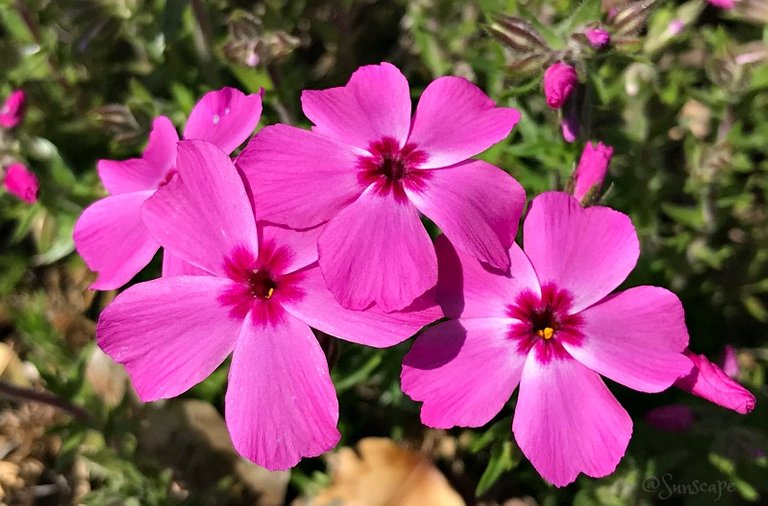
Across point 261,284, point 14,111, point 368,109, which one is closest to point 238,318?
point 261,284

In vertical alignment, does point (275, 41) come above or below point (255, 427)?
above

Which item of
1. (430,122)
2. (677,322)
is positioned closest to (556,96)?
(430,122)

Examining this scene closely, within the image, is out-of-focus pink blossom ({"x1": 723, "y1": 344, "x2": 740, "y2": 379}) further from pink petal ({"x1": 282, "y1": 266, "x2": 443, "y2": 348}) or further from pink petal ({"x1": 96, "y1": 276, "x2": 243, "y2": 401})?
pink petal ({"x1": 96, "y1": 276, "x2": 243, "y2": 401})

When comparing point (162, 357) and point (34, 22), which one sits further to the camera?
point (34, 22)

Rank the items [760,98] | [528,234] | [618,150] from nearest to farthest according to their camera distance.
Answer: [528,234] < [618,150] < [760,98]

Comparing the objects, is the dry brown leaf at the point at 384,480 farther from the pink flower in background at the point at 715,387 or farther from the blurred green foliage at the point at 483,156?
the pink flower in background at the point at 715,387

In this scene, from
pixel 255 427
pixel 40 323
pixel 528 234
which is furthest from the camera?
pixel 40 323

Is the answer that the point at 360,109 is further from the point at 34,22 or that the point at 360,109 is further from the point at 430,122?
the point at 34,22

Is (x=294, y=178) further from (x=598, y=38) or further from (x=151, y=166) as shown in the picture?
(x=598, y=38)
